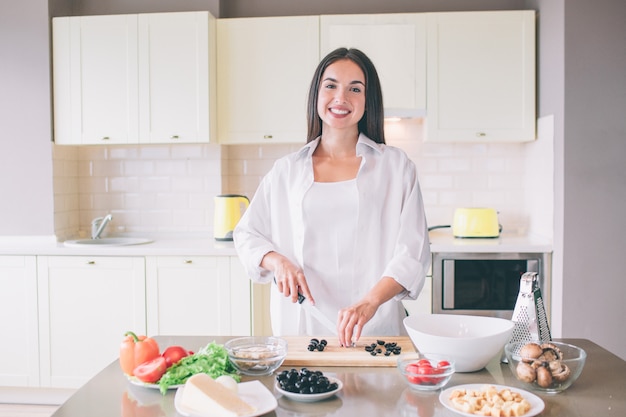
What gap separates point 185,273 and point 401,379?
99.8 inches

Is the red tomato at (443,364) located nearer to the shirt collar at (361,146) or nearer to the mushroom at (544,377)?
the mushroom at (544,377)

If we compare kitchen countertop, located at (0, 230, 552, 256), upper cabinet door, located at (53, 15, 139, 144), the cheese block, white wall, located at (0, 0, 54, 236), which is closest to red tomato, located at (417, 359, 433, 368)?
the cheese block

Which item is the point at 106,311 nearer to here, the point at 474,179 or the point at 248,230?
the point at 248,230

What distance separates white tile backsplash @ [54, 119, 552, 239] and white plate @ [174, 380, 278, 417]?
3103 mm

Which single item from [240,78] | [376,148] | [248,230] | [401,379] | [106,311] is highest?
[240,78]

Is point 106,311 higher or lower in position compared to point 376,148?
lower

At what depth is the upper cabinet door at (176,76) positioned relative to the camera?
168 inches

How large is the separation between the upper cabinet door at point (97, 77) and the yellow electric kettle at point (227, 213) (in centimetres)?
68

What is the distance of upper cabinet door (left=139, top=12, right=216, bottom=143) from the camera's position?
4.27m

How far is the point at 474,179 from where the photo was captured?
4621 millimetres

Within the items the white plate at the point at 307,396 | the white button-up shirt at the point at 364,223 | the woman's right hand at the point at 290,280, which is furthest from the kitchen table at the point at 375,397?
the white button-up shirt at the point at 364,223

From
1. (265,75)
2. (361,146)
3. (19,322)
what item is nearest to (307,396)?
(361,146)

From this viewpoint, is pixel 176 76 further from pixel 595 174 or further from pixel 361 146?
pixel 595 174

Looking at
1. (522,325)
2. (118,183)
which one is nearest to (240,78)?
(118,183)
